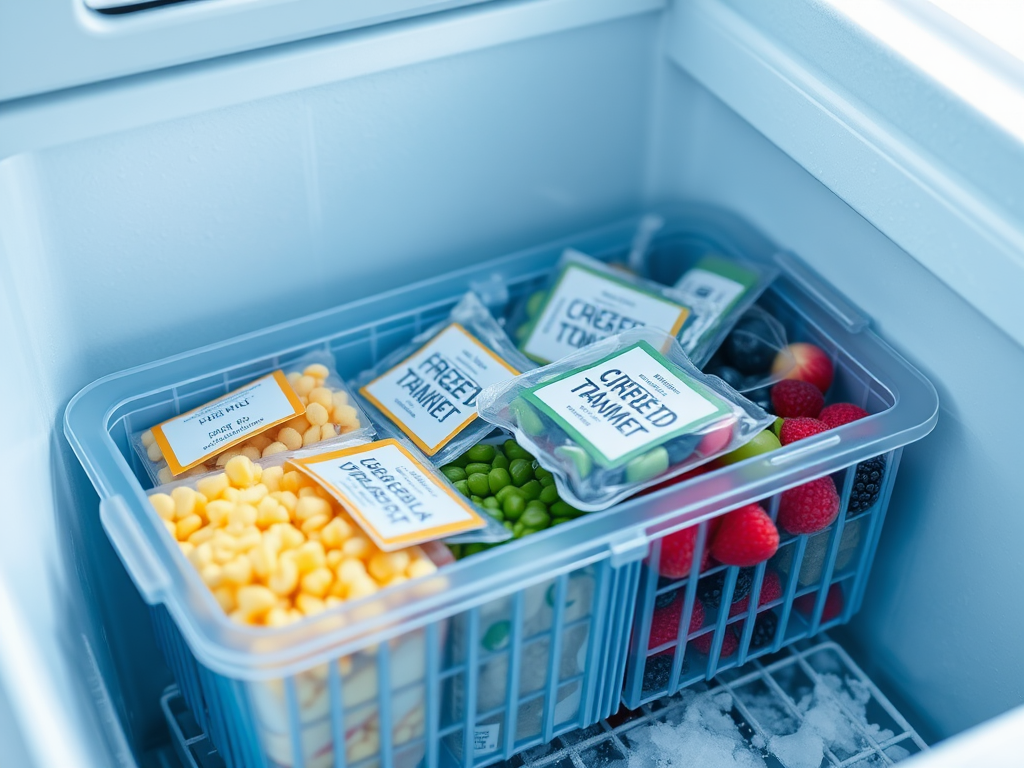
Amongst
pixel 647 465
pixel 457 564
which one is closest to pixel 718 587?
pixel 647 465

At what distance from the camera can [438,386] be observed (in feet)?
3.24

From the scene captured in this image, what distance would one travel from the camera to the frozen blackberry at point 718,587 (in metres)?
0.91

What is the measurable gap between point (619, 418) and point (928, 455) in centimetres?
29

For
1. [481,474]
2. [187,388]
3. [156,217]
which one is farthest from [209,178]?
[481,474]

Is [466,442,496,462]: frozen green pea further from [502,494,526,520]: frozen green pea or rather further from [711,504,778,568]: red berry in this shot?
[711,504,778,568]: red berry

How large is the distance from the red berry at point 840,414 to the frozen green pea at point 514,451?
0.25m

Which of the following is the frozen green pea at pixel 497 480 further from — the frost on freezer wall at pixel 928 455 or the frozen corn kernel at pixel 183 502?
the frost on freezer wall at pixel 928 455

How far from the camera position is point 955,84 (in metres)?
0.83

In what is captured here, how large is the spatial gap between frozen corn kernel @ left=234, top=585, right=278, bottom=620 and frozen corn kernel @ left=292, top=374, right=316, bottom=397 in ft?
0.81

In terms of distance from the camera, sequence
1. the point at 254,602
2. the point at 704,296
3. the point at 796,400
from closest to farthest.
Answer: the point at 254,602
the point at 796,400
the point at 704,296

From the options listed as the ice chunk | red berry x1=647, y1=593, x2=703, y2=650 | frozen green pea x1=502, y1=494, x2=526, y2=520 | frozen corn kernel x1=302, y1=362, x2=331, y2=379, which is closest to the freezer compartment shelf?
the ice chunk

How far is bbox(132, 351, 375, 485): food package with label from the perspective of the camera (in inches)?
36.3

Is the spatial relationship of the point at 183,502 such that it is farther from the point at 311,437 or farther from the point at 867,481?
the point at 867,481

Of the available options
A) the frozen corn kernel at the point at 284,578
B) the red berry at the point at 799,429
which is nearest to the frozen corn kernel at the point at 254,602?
the frozen corn kernel at the point at 284,578
